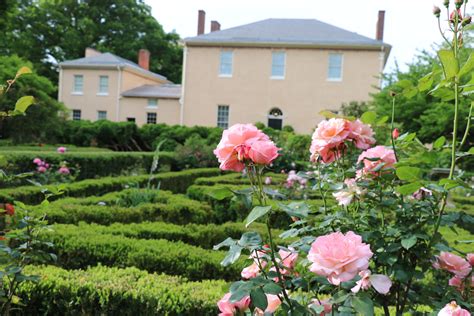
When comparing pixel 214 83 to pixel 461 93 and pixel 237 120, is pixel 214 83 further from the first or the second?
pixel 461 93

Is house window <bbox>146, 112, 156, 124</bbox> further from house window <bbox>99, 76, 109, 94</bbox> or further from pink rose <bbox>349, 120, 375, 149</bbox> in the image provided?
pink rose <bbox>349, 120, 375, 149</bbox>

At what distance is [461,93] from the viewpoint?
1.68 meters

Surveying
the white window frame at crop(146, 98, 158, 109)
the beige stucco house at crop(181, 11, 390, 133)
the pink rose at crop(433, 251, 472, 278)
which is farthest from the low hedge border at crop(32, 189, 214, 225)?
the white window frame at crop(146, 98, 158, 109)

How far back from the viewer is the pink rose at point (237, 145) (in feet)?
4.81

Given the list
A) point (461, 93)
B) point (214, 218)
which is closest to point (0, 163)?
point (461, 93)

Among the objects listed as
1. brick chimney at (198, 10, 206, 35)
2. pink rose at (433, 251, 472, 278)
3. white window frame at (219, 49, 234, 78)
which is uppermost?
brick chimney at (198, 10, 206, 35)

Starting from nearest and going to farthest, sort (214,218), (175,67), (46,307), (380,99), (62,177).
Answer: (46,307), (214,218), (62,177), (380,99), (175,67)

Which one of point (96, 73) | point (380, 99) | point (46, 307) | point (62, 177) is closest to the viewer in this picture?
point (46, 307)

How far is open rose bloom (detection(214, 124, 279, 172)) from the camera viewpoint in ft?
4.75

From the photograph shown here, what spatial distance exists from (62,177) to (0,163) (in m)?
8.26

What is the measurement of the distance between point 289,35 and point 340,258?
2515 cm

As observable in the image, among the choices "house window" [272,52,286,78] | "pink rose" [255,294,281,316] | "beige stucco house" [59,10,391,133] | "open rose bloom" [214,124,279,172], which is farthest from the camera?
"house window" [272,52,286,78]

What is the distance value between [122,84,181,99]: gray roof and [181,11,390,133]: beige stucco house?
7.14 ft

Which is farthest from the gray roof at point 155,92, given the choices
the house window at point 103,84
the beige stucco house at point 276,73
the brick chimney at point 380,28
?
the brick chimney at point 380,28
